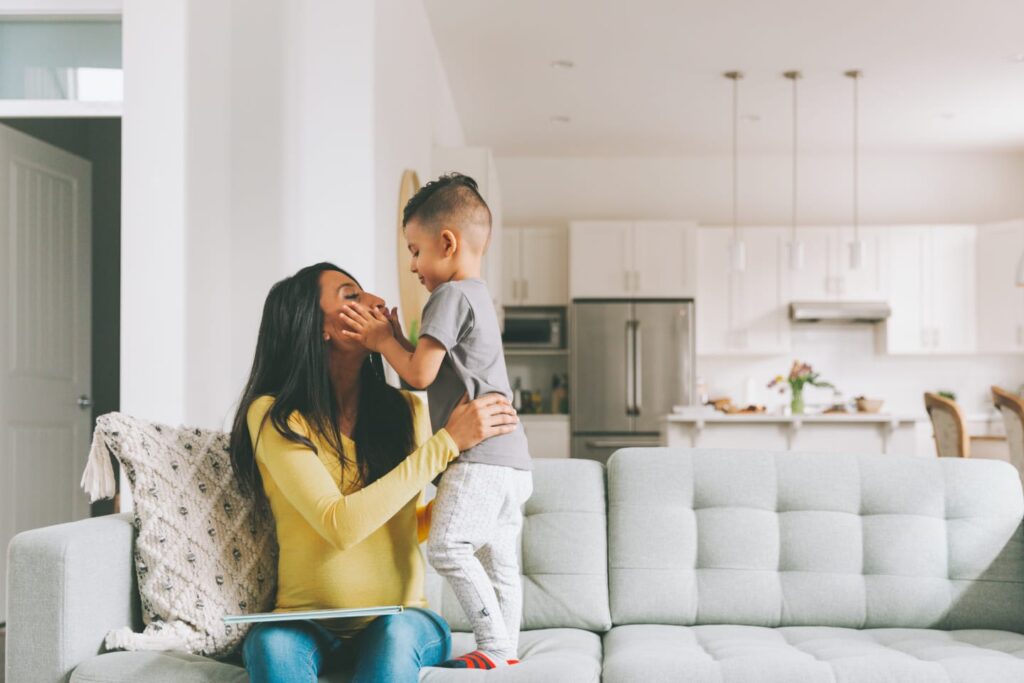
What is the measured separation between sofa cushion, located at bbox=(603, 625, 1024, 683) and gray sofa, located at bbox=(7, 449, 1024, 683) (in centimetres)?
1

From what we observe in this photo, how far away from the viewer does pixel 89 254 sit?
477 cm

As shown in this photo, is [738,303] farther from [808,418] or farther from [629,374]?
[808,418]

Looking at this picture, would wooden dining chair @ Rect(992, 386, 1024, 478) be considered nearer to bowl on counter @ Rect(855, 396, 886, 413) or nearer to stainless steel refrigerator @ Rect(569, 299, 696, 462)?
bowl on counter @ Rect(855, 396, 886, 413)

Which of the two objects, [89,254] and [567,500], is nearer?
[567,500]

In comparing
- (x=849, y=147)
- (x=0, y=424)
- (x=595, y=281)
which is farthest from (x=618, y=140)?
(x=0, y=424)

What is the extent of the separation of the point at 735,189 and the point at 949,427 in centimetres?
378

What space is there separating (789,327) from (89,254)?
17.0ft

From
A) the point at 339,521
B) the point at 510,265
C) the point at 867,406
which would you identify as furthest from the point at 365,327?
the point at 510,265

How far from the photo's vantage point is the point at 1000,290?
24.4ft

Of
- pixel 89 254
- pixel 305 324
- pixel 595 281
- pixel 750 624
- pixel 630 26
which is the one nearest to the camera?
pixel 305 324

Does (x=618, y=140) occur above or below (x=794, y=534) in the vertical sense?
above

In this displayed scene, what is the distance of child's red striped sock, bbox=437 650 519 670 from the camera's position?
1.69 m

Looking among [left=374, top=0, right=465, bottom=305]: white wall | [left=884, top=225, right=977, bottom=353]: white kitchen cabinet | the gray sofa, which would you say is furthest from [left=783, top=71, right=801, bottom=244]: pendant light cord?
the gray sofa

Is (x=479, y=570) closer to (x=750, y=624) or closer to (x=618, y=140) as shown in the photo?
(x=750, y=624)
